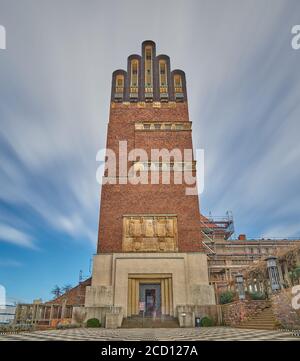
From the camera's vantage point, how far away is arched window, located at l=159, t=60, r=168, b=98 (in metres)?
26.3

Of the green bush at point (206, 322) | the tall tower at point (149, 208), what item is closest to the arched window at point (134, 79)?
the tall tower at point (149, 208)

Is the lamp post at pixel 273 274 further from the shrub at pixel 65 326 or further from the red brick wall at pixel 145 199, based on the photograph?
the shrub at pixel 65 326

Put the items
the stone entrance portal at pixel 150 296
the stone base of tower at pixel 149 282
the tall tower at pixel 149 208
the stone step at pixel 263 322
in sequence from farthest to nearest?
1. the stone entrance portal at pixel 150 296
2. the tall tower at pixel 149 208
3. the stone base of tower at pixel 149 282
4. the stone step at pixel 263 322

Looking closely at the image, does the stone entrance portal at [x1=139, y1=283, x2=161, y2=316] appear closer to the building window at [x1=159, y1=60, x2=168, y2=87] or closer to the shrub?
the shrub

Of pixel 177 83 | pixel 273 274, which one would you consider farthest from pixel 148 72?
pixel 273 274

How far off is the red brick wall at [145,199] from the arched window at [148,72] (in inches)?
135

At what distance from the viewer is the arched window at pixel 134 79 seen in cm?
2627

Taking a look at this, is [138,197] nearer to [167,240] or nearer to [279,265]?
[167,240]

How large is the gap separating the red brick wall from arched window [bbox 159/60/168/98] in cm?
355

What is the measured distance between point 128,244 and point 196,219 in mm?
5837

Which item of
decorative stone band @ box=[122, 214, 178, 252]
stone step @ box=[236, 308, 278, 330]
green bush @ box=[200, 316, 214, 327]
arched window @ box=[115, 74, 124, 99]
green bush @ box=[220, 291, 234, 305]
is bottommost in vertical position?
green bush @ box=[200, 316, 214, 327]

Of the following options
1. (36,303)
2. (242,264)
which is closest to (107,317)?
(36,303)

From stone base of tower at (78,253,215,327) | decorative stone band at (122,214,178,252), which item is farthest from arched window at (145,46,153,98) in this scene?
stone base of tower at (78,253,215,327)

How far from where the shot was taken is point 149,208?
20297 mm
